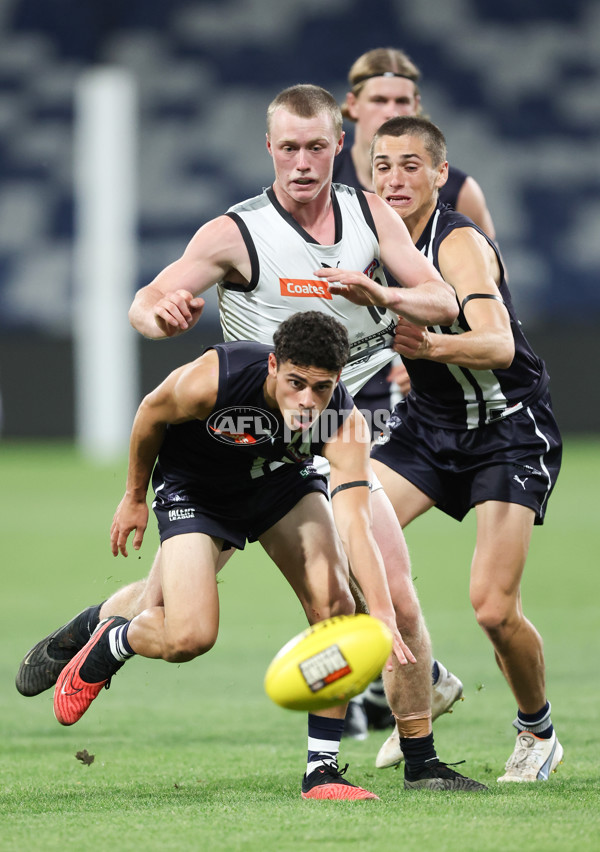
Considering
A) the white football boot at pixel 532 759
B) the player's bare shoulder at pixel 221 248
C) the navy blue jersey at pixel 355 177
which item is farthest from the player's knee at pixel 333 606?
the navy blue jersey at pixel 355 177

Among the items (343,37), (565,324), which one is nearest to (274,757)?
→ (565,324)

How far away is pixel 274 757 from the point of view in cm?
570

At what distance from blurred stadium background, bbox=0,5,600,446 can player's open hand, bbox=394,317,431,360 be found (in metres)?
18.6

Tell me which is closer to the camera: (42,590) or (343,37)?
Result: (42,590)

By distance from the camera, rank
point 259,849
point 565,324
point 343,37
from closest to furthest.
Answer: point 259,849 → point 565,324 → point 343,37

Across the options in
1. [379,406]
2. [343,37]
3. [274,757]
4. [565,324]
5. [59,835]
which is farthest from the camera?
[343,37]

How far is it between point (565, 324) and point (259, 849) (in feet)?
61.3

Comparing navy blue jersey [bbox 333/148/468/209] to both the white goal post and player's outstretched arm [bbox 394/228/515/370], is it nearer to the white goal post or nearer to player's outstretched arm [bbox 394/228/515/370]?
player's outstretched arm [bbox 394/228/515/370]

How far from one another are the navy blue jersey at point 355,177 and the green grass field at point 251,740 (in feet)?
7.48

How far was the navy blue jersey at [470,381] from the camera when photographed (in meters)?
5.38

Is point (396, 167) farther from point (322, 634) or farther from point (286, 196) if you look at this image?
point (322, 634)

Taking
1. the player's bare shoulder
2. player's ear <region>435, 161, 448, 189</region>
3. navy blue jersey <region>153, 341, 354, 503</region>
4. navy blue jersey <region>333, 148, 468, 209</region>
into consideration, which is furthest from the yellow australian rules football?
navy blue jersey <region>333, 148, 468, 209</region>

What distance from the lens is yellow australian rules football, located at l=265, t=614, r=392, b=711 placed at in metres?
4.21

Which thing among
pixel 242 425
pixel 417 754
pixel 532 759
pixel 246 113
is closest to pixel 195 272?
pixel 242 425
